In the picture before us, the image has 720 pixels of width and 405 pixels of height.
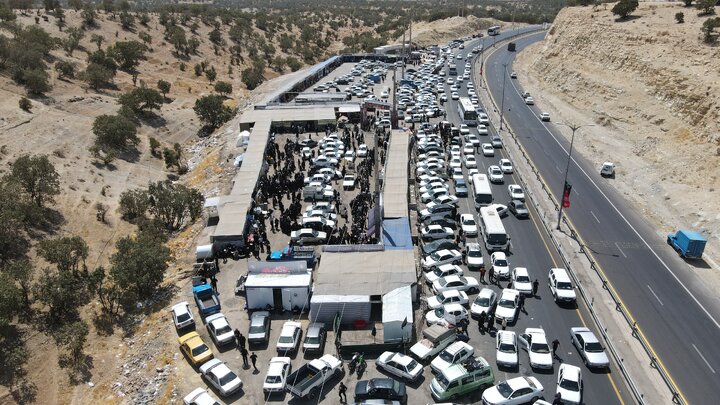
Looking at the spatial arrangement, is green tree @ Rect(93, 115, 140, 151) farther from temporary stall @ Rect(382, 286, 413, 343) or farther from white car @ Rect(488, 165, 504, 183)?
temporary stall @ Rect(382, 286, 413, 343)

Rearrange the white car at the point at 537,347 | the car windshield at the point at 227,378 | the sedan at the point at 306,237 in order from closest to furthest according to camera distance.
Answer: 1. the car windshield at the point at 227,378
2. the white car at the point at 537,347
3. the sedan at the point at 306,237

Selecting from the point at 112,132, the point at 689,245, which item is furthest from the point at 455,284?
the point at 112,132

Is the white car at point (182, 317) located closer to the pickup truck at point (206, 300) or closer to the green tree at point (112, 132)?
the pickup truck at point (206, 300)

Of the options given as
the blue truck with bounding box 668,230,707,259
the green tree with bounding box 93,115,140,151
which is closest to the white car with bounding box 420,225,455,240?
the blue truck with bounding box 668,230,707,259

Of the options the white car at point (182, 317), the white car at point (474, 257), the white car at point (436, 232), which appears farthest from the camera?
the white car at point (436, 232)

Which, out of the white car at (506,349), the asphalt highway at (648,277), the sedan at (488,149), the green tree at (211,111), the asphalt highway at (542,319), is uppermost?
the green tree at (211,111)

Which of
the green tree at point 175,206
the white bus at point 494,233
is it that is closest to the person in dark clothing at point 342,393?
the white bus at point 494,233

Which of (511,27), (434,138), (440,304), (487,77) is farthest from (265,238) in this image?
(511,27)
